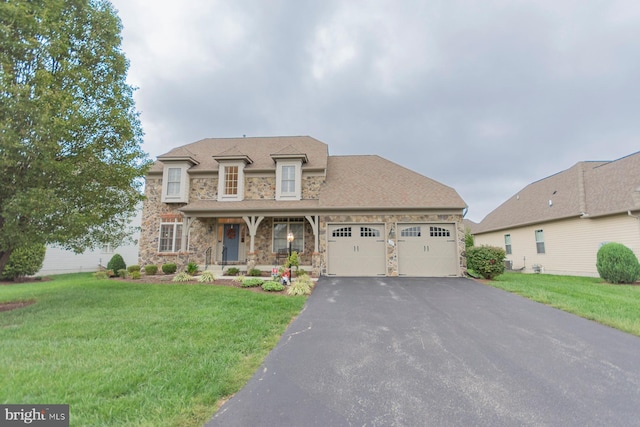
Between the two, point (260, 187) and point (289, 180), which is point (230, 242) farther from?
point (289, 180)

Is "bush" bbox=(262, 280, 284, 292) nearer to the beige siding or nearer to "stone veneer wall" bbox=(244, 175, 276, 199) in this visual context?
"stone veneer wall" bbox=(244, 175, 276, 199)

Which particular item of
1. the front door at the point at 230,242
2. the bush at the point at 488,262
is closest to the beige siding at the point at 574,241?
the bush at the point at 488,262

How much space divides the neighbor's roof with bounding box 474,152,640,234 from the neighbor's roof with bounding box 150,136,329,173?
13.3 metres

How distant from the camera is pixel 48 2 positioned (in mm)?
5938

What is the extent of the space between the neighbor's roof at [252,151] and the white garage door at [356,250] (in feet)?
12.5

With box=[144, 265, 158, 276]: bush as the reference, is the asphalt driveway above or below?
below

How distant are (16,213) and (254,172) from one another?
9.19 metres

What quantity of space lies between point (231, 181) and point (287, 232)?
13.3 feet

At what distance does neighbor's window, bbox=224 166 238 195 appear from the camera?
1392 centimetres

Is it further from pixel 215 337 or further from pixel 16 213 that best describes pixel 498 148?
pixel 16 213

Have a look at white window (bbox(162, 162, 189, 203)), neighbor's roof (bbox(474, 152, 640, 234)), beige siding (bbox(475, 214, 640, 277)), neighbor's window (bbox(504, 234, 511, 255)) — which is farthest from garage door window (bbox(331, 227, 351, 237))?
neighbor's window (bbox(504, 234, 511, 255))

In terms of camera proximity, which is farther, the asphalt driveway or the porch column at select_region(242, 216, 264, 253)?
the porch column at select_region(242, 216, 264, 253)

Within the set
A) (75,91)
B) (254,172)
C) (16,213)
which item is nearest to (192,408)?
(16,213)

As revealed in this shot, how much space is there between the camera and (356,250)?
1234 cm
